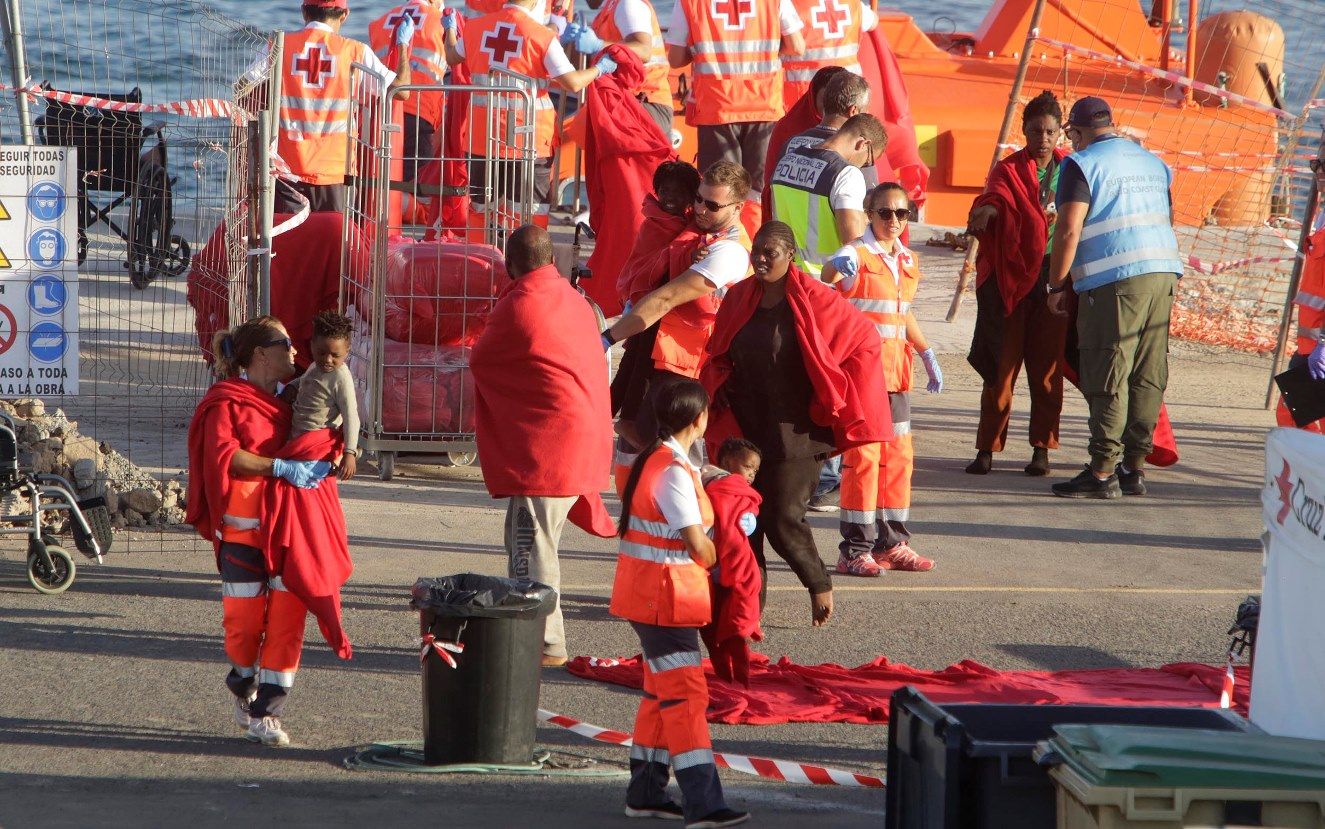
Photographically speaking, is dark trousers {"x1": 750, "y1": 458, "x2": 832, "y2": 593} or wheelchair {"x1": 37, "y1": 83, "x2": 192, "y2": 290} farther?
wheelchair {"x1": 37, "y1": 83, "x2": 192, "y2": 290}

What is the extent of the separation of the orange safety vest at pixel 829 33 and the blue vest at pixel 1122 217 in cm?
255

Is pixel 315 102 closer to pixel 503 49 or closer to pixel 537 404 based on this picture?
pixel 503 49

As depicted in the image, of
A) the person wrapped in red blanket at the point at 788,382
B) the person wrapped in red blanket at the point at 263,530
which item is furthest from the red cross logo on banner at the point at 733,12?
Result: the person wrapped in red blanket at the point at 263,530

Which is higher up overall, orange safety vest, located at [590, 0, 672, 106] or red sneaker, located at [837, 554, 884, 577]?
orange safety vest, located at [590, 0, 672, 106]

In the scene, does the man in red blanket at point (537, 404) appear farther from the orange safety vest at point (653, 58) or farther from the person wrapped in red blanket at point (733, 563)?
the orange safety vest at point (653, 58)

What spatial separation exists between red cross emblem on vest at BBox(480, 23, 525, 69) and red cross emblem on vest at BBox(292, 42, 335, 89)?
3.41 feet

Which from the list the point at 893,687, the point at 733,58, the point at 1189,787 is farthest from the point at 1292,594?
the point at 733,58

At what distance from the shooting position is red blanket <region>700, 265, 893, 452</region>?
6.86 meters

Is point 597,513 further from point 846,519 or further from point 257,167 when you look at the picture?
point 257,167

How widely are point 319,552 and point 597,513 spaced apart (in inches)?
54.4

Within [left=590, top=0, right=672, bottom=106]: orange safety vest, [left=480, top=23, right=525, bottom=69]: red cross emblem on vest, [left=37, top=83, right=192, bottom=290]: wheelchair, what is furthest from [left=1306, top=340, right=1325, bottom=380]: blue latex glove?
[left=480, top=23, right=525, bottom=69]: red cross emblem on vest

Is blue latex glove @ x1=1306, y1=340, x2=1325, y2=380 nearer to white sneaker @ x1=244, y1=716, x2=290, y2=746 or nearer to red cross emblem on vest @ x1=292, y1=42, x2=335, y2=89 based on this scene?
white sneaker @ x1=244, y1=716, x2=290, y2=746

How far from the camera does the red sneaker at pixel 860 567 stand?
8102 millimetres

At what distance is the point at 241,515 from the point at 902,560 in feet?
11.4
